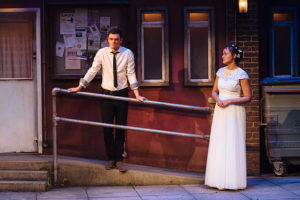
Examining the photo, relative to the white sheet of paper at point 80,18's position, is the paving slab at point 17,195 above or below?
below

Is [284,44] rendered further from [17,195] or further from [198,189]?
[17,195]

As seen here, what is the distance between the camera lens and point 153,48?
330 inches

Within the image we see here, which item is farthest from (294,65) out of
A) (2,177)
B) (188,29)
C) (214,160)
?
(2,177)

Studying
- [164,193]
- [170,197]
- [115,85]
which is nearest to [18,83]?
[115,85]

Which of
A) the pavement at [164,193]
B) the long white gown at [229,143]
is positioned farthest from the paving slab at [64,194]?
the long white gown at [229,143]

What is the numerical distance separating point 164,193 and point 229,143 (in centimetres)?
110

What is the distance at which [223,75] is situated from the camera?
7047 millimetres

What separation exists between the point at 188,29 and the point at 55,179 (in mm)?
3223

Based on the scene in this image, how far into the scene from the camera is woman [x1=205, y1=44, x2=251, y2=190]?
6.85m

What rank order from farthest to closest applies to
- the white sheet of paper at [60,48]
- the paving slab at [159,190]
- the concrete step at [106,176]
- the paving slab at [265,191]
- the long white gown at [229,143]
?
the white sheet of paper at [60,48] → the concrete step at [106,176] → the long white gown at [229,143] → the paving slab at [159,190] → the paving slab at [265,191]

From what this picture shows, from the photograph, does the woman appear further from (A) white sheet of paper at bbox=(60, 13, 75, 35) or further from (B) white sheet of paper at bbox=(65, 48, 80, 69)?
(A) white sheet of paper at bbox=(60, 13, 75, 35)

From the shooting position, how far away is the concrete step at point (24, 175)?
276 inches

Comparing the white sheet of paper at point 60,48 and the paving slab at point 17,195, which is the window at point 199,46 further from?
the paving slab at point 17,195

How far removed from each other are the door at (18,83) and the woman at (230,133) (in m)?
3.03
